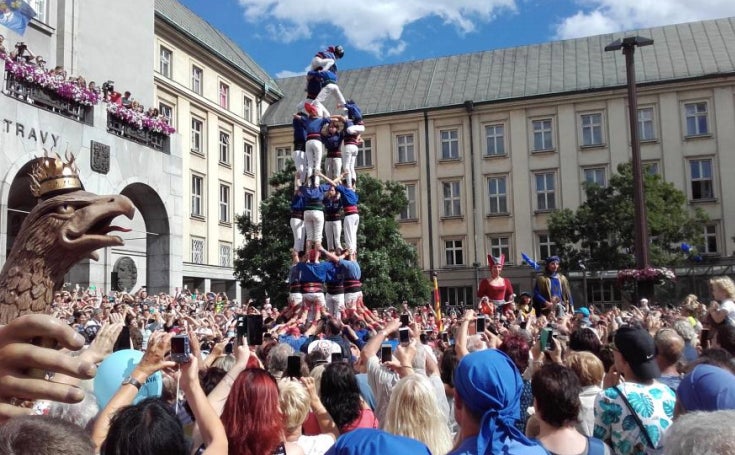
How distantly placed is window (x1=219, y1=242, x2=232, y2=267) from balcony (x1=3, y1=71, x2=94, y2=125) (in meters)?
21.1

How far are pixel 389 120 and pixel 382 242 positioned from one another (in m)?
15.7

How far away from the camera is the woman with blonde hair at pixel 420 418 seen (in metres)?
3.37

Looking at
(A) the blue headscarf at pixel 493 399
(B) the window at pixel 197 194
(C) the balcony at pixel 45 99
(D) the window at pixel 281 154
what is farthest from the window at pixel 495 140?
(A) the blue headscarf at pixel 493 399

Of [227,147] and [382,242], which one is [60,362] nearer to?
[382,242]

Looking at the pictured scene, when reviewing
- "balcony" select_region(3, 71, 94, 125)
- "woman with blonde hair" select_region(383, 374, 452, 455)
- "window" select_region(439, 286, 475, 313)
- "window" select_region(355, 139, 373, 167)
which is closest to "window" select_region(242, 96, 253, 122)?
"window" select_region(355, 139, 373, 167)

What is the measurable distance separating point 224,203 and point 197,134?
438 centimetres

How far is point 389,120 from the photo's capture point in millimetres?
45469

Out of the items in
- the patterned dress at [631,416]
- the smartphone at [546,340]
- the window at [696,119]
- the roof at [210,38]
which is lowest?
the patterned dress at [631,416]

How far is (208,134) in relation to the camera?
41.0 metres

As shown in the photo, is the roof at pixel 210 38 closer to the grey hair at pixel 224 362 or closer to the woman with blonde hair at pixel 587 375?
the grey hair at pixel 224 362

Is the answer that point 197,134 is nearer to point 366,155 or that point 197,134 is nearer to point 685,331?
point 366,155

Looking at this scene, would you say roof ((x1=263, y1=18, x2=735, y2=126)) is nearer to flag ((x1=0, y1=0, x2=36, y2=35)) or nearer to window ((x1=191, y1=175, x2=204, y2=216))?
window ((x1=191, y1=175, x2=204, y2=216))

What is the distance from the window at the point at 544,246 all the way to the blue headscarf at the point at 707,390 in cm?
3985

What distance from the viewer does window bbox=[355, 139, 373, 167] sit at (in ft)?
150
